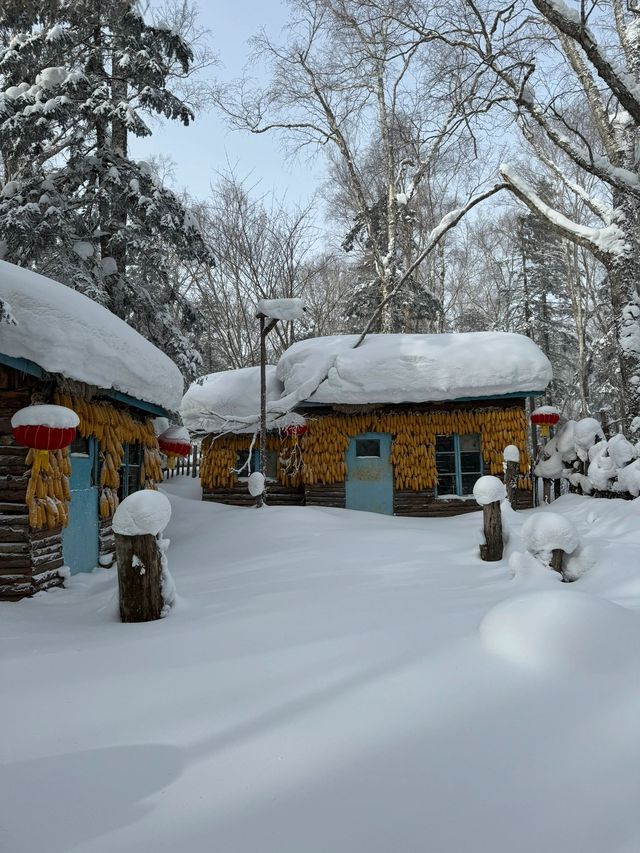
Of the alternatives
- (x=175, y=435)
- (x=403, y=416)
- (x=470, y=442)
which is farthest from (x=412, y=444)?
(x=175, y=435)

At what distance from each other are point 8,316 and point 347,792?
4781mm

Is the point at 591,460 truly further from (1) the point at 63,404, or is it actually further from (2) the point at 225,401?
(1) the point at 63,404

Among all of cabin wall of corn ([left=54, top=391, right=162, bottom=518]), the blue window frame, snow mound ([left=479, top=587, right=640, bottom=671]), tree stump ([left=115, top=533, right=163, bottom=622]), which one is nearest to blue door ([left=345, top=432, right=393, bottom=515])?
the blue window frame

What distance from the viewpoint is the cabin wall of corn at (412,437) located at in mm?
12719

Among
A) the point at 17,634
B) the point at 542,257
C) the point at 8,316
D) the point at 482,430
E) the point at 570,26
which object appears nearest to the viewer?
the point at 17,634

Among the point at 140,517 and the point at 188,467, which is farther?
the point at 188,467

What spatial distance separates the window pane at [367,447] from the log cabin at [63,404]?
19.7 ft

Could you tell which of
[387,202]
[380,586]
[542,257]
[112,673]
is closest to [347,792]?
[112,673]

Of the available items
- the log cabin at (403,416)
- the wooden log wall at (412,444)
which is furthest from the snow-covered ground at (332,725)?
the wooden log wall at (412,444)

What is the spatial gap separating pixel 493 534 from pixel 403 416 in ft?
21.3

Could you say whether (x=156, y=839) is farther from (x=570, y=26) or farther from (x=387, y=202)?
(x=387, y=202)

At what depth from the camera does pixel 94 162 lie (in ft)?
39.7

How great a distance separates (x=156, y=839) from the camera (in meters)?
2.12

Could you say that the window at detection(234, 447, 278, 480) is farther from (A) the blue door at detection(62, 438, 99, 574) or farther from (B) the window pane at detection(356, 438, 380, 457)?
(A) the blue door at detection(62, 438, 99, 574)
